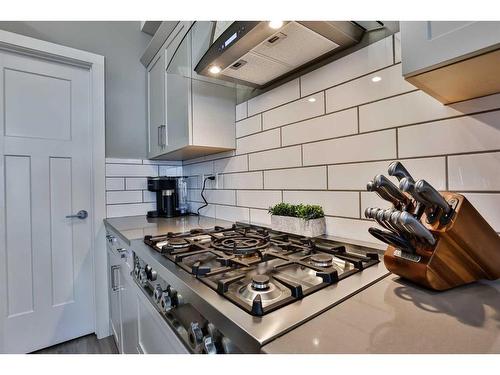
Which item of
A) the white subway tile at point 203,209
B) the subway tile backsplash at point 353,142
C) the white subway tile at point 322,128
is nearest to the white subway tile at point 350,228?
the subway tile backsplash at point 353,142

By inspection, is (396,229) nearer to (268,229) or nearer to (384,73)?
(384,73)

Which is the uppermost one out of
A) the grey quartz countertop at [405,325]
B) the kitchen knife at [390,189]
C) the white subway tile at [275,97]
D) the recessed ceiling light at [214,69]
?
the recessed ceiling light at [214,69]

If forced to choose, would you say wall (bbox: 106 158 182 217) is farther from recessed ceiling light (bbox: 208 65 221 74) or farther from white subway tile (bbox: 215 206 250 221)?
recessed ceiling light (bbox: 208 65 221 74)

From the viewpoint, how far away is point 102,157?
6.09 feet

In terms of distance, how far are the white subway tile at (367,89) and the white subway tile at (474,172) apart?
0.26 metres

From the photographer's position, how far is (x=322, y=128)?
1.05 metres

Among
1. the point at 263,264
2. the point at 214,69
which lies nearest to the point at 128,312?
the point at 263,264

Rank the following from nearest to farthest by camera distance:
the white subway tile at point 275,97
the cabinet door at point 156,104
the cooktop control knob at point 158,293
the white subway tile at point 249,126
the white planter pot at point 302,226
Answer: the cooktop control knob at point 158,293 < the white planter pot at point 302,226 < the white subway tile at point 275,97 < the white subway tile at point 249,126 < the cabinet door at point 156,104

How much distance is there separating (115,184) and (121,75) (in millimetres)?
827

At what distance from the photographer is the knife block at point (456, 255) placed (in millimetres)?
532

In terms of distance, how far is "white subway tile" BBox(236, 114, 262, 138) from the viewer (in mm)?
1372

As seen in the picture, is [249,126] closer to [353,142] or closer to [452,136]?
[353,142]

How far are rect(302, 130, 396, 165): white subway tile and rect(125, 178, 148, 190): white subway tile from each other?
1408mm

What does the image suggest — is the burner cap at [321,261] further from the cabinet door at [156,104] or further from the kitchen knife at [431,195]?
the cabinet door at [156,104]
